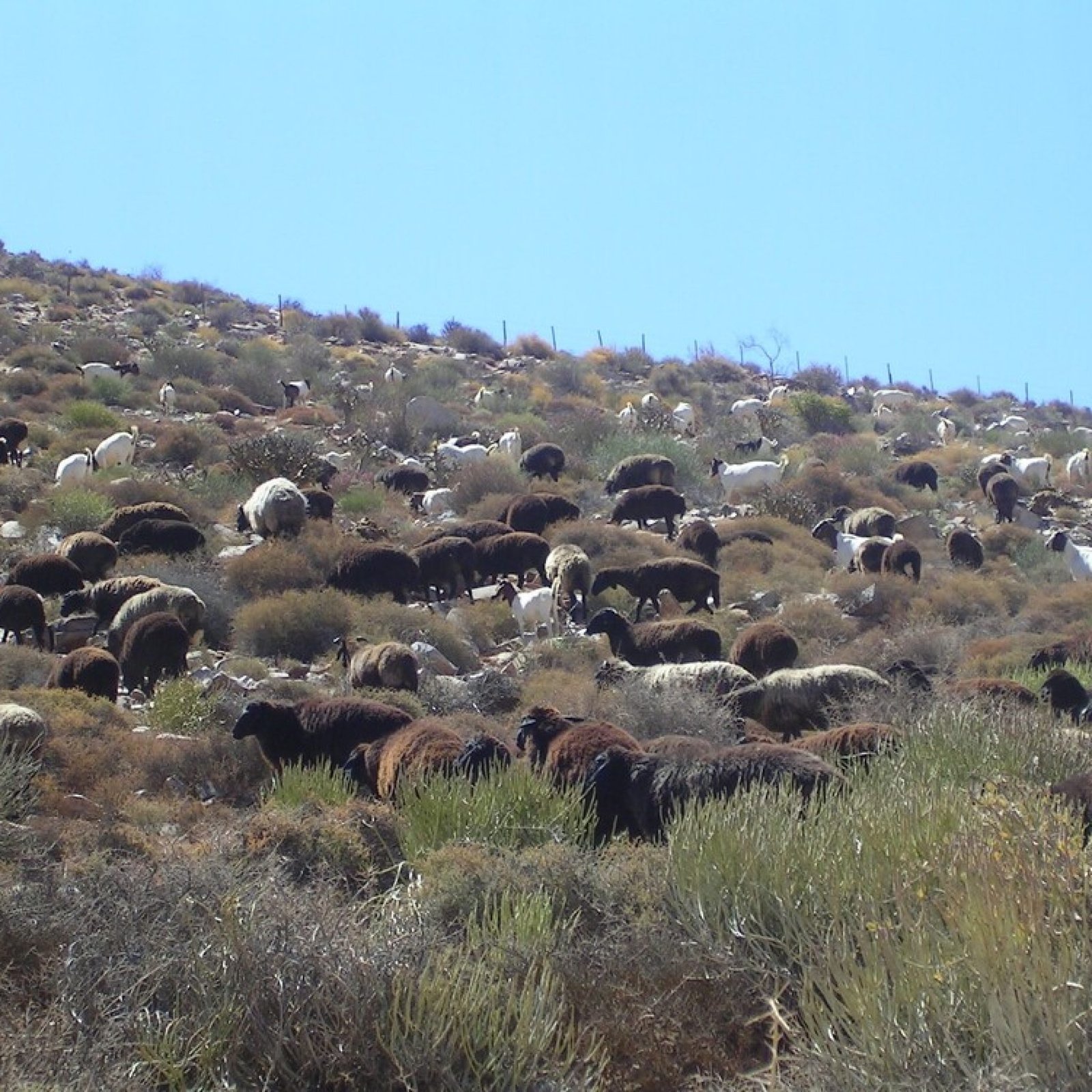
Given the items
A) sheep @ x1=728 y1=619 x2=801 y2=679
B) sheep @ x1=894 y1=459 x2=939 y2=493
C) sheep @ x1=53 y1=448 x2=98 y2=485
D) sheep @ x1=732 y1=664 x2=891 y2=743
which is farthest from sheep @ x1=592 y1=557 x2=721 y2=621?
sheep @ x1=894 y1=459 x2=939 y2=493

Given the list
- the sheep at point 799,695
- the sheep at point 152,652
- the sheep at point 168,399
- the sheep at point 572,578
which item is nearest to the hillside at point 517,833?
the sheep at point 799,695

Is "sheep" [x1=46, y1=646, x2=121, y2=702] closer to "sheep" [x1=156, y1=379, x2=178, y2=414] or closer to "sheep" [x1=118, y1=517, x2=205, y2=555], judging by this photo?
"sheep" [x1=118, y1=517, x2=205, y2=555]

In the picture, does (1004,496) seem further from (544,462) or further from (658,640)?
Answer: (658,640)

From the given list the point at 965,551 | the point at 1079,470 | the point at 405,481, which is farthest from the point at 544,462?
the point at 1079,470

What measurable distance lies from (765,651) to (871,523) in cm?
1222

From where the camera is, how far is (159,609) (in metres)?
19.7

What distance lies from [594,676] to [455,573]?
629 centimetres

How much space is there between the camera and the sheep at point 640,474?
33.0 meters

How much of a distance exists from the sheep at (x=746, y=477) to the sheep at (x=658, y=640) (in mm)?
14188

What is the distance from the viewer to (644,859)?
8742mm

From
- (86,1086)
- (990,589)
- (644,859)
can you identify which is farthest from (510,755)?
(990,589)

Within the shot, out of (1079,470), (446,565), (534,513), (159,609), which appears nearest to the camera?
(159,609)

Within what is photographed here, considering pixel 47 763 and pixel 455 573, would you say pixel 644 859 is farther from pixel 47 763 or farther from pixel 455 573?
pixel 455 573

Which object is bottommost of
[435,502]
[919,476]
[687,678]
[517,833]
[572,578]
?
[517,833]
